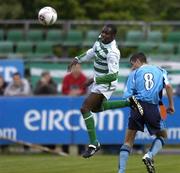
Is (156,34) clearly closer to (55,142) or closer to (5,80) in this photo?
(5,80)

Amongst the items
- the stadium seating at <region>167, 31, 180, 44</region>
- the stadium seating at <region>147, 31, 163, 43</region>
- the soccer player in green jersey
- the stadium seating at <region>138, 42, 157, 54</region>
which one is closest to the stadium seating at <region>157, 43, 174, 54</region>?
the stadium seating at <region>138, 42, 157, 54</region>

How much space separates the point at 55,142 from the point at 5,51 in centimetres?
779

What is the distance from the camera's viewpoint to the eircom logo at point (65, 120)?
Answer: 21469 millimetres

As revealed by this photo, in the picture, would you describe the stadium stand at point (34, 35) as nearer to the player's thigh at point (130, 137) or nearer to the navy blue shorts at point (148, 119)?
the navy blue shorts at point (148, 119)

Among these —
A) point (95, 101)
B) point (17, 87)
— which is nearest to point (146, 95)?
point (95, 101)

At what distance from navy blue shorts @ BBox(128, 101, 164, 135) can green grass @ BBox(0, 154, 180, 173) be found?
1107 mm

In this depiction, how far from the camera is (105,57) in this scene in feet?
52.2

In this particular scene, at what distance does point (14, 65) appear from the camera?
2461cm

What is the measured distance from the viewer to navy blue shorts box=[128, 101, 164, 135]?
14.5m

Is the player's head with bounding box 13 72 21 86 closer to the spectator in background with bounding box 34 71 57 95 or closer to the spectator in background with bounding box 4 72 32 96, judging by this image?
the spectator in background with bounding box 4 72 32 96

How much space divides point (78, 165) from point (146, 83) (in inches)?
128

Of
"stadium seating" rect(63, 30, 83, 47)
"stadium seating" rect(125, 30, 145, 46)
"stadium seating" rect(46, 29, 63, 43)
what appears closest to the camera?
"stadium seating" rect(125, 30, 145, 46)

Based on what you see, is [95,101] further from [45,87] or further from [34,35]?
[34,35]

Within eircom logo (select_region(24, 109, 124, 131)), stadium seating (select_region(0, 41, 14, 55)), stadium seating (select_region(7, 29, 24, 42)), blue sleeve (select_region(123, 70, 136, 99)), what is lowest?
eircom logo (select_region(24, 109, 124, 131))
